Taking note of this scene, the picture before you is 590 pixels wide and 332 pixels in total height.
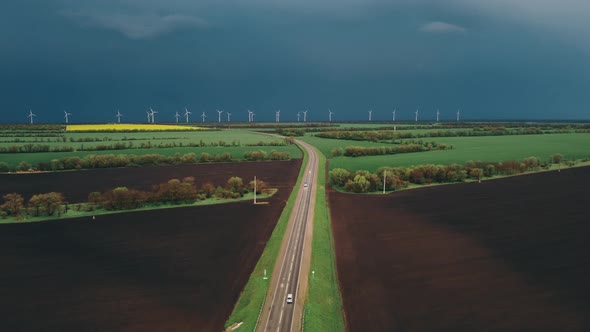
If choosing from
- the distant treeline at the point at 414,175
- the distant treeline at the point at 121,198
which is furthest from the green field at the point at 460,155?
the distant treeline at the point at 121,198

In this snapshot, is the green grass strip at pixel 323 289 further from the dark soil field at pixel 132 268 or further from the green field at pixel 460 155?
the green field at pixel 460 155

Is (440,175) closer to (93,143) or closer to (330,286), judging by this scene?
(330,286)

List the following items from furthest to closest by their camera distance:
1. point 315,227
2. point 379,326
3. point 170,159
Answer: point 170,159
point 315,227
point 379,326

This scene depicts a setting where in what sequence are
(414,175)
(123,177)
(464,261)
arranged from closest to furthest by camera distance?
(464,261)
(414,175)
(123,177)

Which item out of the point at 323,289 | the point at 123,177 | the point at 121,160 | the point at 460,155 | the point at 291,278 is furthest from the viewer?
the point at 460,155

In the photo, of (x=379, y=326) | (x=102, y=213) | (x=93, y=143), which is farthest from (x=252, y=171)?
(x=93, y=143)

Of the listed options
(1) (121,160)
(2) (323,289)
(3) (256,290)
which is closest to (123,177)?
(1) (121,160)

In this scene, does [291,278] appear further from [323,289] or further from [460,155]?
[460,155]
